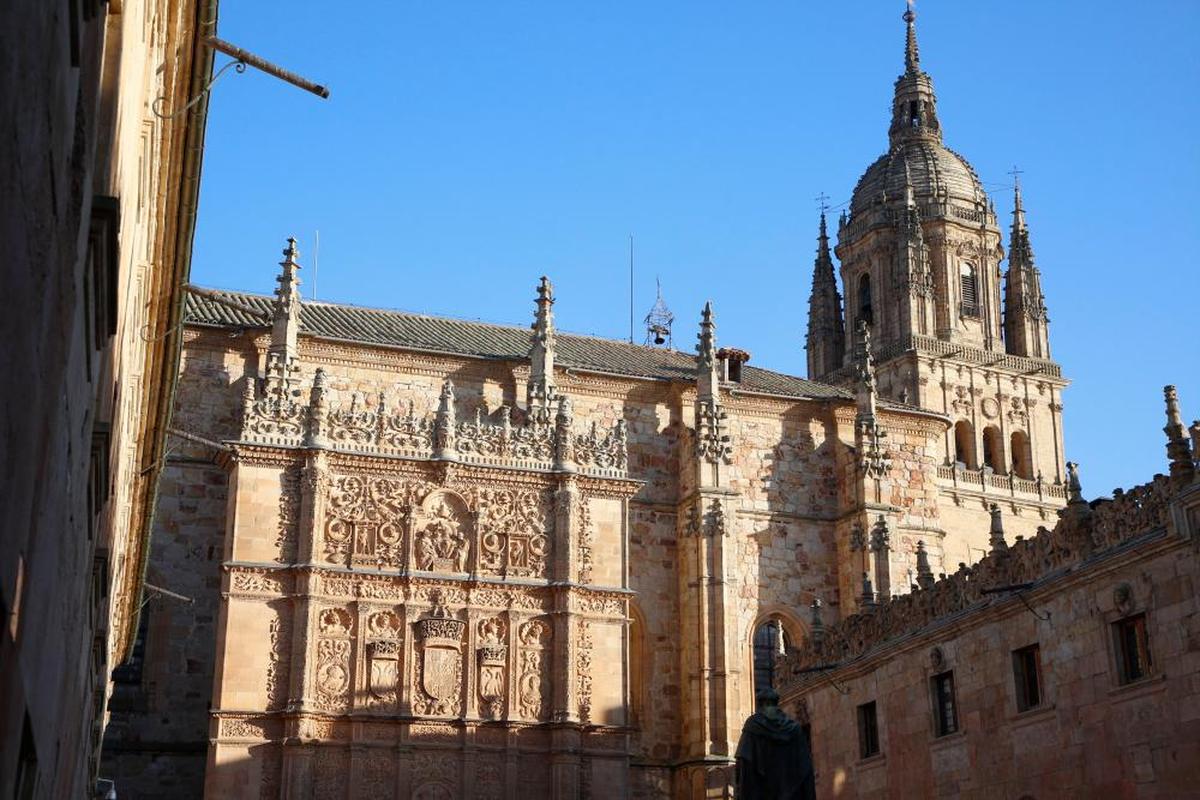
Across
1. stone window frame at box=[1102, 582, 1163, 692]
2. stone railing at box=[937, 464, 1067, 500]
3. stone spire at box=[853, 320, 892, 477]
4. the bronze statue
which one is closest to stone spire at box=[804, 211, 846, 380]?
stone railing at box=[937, 464, 1067, 500]

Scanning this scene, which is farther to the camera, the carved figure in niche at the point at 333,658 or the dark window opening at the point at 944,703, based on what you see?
the carved figure in niche at the point at 333,658

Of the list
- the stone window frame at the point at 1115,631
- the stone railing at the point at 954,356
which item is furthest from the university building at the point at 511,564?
the stone railing at the point at 954,356

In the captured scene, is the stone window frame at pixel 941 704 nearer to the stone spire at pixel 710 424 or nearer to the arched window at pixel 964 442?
the stone spire at pixel 710 424

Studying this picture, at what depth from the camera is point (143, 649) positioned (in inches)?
1276

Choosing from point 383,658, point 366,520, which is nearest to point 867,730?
point 383,658

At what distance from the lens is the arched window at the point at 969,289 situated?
63.3 metres

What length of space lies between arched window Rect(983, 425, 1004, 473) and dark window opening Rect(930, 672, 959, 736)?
3905cm

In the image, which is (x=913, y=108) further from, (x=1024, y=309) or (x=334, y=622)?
(x=334, y=622)

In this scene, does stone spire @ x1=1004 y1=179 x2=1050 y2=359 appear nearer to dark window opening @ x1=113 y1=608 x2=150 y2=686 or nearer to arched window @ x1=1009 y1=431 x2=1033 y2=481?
arched window @ x1=1009 y1=431 x2=1033 y2=481

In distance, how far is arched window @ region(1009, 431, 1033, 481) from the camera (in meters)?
61.3

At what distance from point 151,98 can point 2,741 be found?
825cm

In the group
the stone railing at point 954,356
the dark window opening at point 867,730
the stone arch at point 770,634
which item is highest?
the stone railing at point 954,356

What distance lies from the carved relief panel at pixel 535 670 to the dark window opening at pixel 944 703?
404 inches

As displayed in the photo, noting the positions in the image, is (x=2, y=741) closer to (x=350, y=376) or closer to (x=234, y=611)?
(x=234, y=611)
